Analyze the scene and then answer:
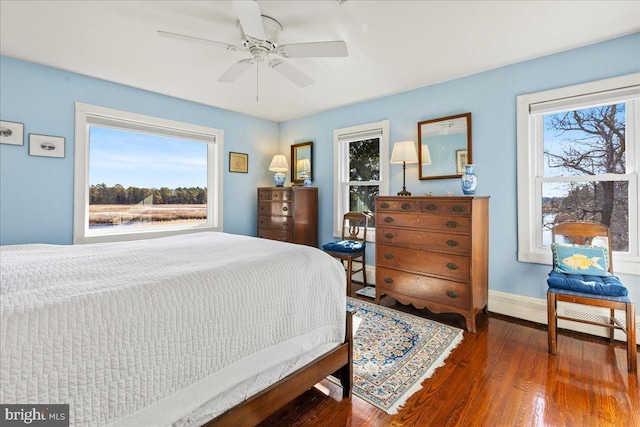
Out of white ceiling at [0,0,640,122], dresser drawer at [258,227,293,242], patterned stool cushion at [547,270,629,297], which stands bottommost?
patterned stool cushion at [547,270,629,297]

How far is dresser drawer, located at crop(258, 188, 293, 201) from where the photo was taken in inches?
161

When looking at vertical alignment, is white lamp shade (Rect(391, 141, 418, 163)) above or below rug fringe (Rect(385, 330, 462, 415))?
above

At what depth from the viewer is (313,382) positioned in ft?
5.06

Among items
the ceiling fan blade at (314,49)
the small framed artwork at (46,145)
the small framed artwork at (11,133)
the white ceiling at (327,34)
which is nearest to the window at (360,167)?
the white ceiling at (327,34)

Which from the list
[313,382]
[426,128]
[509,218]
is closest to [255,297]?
[313,382]

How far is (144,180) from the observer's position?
372 cm

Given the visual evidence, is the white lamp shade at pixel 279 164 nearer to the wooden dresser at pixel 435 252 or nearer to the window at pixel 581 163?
the wooden dresser at pixel 435 252

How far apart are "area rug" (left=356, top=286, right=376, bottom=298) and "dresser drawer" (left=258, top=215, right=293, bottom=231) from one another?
1.24 metres

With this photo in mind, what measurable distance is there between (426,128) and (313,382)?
2920 millimetres

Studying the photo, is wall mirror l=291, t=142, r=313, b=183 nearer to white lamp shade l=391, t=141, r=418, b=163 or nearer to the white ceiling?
the white ceiling

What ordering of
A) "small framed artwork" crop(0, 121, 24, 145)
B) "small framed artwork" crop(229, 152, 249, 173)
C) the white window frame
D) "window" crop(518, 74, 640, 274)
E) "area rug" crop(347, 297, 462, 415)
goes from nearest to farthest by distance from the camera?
"area rug" crop(347, 297, 462, 415) < "window" crop(518, 74, 640, 274) < "small framed artwork" crop(0, 121, 24, 145) < the white window frame < "small framed artwork" crop(229, 152, 249, 173)

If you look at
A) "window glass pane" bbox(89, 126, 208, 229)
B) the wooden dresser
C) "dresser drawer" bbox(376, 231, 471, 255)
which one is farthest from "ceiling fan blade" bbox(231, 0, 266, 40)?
"window glass pane" bbox(89, 126, 208, 229)

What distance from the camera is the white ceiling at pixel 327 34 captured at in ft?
6.68

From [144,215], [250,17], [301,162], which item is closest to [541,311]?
[250,17]
